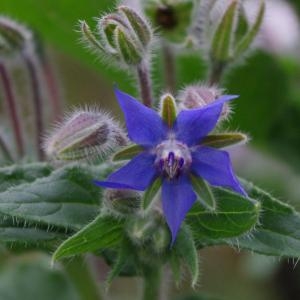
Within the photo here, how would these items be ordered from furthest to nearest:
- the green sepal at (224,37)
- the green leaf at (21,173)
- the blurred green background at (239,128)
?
1. the blurred green background at (239,128)
2. the green sepal at (224,37)
3. the green leaf at (21,173)

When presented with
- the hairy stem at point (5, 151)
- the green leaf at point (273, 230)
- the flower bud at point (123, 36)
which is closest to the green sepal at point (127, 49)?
the flower bud at point (123, 36)

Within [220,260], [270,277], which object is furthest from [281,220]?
[220,260]

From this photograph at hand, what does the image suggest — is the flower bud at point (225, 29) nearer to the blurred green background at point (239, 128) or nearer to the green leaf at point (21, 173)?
the blurred green background at point (239, 128)

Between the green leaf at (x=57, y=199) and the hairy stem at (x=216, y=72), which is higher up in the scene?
the hairy stem at (x=216, y=72)

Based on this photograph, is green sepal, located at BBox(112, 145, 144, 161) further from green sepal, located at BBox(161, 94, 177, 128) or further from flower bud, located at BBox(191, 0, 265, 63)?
flower bud, located at BBox(191, 0, 265, 63)

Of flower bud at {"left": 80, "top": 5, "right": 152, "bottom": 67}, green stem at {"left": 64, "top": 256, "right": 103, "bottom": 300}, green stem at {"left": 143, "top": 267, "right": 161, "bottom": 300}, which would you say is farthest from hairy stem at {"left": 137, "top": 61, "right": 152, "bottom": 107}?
green stem at {"left": 64, "top": 256, "right": 103, "bottom": 300}

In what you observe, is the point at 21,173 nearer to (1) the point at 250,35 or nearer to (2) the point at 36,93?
(2) the point at 36,93
